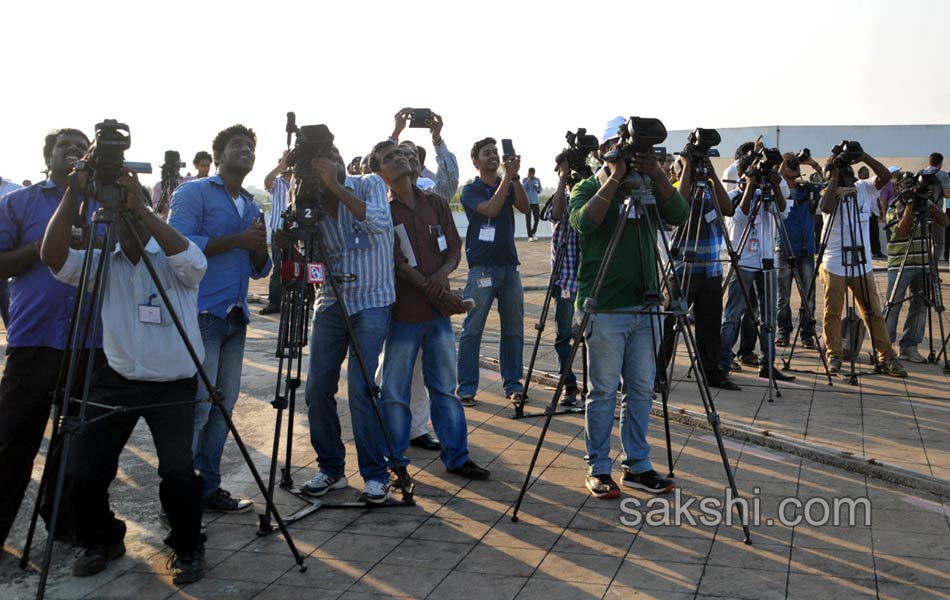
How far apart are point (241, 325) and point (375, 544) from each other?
57.0 inches

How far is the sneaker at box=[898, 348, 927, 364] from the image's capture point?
9.70 metres

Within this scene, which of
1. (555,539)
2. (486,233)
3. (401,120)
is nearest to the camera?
(555,539)

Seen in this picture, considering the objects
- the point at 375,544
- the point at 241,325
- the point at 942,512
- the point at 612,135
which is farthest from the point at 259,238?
the point at 942,512

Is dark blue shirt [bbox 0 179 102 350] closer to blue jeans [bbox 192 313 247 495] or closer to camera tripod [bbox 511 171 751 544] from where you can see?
blue jeans [bbox 192 313 247 495]

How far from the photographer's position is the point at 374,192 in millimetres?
5516

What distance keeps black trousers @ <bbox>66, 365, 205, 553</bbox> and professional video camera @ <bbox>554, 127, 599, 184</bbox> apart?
13.0ft

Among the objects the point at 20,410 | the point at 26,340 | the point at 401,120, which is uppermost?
the point at 401,120

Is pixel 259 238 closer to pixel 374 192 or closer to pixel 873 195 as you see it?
pixel 374 192

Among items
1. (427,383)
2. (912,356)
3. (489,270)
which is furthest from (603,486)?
(912,356)

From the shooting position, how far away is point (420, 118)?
24.4 ft

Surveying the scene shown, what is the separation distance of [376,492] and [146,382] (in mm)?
1551

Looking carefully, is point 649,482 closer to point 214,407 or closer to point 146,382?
point 214,407

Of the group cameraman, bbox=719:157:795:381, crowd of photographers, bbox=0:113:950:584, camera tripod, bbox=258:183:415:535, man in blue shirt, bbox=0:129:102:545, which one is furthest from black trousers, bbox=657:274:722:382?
man in blue shirt, bbox=0:129:102:545

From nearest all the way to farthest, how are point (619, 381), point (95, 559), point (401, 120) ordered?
1. point (95, 559)
2. point (619, 381)
3. point (401, 120)
